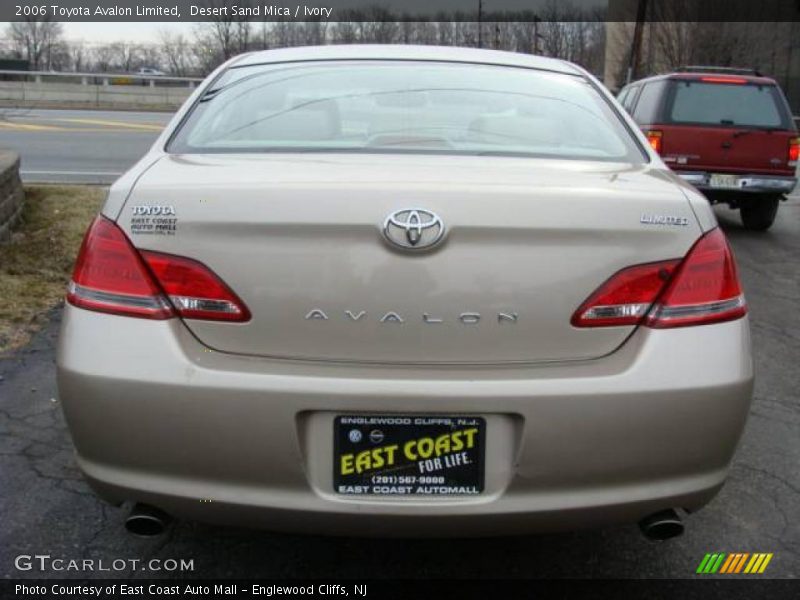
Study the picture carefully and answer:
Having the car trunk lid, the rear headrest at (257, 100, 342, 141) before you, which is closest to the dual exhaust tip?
the car trunk lid

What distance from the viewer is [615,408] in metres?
1.97

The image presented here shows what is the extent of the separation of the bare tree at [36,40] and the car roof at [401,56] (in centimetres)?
6531

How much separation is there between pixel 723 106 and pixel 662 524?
26.0 ft

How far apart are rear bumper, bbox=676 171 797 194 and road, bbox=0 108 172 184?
24.0ft

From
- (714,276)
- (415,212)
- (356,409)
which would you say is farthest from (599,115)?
(356,409)

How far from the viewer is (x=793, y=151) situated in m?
8.91

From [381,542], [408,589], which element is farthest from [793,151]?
[408,589]

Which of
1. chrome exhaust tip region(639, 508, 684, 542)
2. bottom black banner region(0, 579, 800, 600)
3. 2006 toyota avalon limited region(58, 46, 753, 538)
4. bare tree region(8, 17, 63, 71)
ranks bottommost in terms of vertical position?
bottom black banner region(0, 579, 800, 600)

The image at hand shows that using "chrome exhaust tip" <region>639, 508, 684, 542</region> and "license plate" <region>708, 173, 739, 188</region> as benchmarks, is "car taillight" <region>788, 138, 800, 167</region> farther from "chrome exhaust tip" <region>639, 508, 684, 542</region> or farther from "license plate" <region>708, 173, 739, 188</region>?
"chrome exhaust tip" <region>639, 508, 684, 542</region>

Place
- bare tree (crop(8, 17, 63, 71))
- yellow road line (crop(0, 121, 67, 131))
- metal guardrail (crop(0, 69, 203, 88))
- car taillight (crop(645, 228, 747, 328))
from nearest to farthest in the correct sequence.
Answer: car taillight (crop(645, 228, 747, 328)), yellow road line (crop(0, 121, 67, 131)), metal guardrail (crop(0, 69, 203, 88)), bare tree (crop(8, 17, 63, 71))

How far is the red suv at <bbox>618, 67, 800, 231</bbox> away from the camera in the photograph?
8719 mm

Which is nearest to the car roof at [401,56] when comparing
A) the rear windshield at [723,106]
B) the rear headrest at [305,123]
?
the rear headrest at [305,123]

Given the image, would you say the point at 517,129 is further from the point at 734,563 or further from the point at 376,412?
the point at 734,563

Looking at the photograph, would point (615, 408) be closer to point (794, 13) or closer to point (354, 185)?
point (354, 185)
